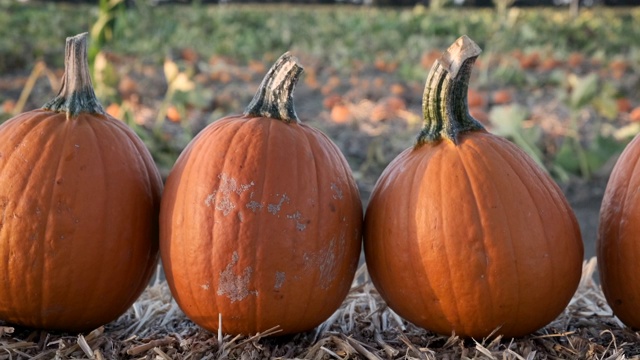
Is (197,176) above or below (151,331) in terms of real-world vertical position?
above

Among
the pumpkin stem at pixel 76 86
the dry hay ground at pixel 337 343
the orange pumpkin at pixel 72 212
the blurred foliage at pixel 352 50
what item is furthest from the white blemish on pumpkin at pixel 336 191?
the blurred foliage at pixel 352 50

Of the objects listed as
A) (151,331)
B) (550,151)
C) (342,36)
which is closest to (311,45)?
(342,36)

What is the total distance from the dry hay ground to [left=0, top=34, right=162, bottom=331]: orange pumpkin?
0.34ft

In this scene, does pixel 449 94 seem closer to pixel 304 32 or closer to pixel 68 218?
pixel 68 218

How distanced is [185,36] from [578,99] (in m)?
9.76

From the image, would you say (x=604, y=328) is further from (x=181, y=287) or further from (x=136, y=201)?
(x=136, y=201)

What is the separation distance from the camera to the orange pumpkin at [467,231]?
77.5 inches

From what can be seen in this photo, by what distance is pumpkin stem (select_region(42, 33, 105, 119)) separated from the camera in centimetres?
215

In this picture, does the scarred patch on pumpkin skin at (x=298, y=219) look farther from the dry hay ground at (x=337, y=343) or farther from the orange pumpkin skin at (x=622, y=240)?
the orange pumpkin skin at (x=622, y=240)

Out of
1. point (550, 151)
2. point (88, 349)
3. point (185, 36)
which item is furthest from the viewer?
point (185, 36)

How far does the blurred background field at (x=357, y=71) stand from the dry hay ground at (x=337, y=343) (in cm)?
297

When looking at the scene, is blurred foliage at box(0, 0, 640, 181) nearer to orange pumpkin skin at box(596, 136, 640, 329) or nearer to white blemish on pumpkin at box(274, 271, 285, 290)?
white blemish on pumpkin at box(274, 271, 285, 290)

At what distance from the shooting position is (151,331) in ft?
7.69

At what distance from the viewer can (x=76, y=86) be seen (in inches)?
85.9
